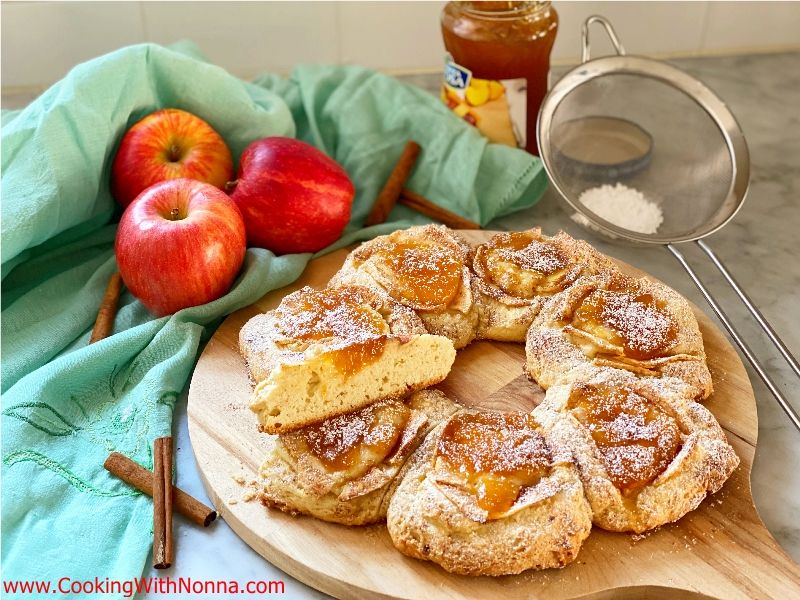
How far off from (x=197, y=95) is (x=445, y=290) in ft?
3.37

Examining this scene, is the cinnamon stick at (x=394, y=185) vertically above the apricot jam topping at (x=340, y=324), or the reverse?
the apricot jam topping at (x=340, y=324)

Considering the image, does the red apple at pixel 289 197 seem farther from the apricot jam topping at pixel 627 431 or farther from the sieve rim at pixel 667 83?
the apricot jam topping at pixel 627 431

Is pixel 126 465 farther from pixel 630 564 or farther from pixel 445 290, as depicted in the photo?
pixel 630 564

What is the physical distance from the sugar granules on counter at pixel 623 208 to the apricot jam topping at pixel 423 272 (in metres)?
0.55

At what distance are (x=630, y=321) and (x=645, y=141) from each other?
3.52 ft

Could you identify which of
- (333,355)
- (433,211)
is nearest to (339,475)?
(333,355)

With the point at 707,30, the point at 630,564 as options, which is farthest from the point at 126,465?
the point at 707,30

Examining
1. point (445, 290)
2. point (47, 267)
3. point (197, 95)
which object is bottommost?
point (47, 267)

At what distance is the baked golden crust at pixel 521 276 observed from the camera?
82.2 inches

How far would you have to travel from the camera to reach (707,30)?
11.1ft

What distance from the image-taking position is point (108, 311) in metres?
2.25

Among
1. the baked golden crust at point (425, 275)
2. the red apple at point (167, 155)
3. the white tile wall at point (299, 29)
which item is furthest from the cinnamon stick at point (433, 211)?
the white tile wall at point (299, 29)

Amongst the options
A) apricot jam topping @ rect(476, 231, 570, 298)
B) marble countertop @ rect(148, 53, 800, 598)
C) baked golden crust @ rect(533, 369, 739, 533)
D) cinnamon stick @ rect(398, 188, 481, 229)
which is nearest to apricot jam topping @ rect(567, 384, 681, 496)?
baked golden crust @ rect(533, 369, 739, 533)

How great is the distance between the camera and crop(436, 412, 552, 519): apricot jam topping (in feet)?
5.23
